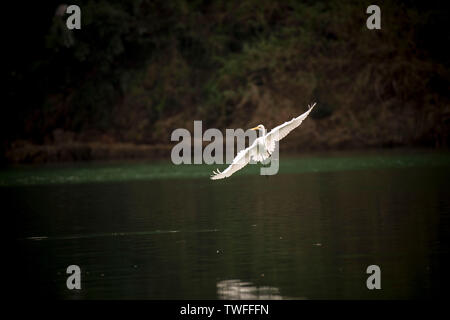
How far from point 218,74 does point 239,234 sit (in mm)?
31731

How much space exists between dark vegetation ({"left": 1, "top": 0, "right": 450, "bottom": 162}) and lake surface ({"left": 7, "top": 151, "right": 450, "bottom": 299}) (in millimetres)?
12726

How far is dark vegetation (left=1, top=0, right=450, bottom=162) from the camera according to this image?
43.8 m

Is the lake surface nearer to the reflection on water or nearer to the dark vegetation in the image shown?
the reflection on water

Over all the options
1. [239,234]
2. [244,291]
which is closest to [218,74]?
[239,234]

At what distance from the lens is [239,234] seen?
1731 centimetres

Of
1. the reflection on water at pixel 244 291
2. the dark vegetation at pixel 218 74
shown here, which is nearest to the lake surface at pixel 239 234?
the reflection on water at pixel 244 291

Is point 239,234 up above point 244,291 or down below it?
above

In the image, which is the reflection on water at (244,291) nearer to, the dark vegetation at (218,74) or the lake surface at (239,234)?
the lake surface at (239,234)

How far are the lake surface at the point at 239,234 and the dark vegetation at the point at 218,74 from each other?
1273 centimetres

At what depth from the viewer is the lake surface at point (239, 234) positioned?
12.7 metres

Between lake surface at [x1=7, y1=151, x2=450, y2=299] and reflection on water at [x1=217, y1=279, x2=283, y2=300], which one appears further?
lake surface at [x1=7, y1=151, x2=450, y2=299]

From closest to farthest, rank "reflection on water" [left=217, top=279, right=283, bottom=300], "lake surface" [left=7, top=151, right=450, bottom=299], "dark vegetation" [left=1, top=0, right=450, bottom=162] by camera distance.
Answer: "reflection on water" [left=217, top=279, right=283, bottom=300] → "lake surface" [left=7, top=151, right=450, bottom=299] → "dark vegetation" [left=1, top=0, right=450, bottom=162]

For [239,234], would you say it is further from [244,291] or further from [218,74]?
[218,74]

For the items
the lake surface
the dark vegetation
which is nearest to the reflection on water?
the lake surface
